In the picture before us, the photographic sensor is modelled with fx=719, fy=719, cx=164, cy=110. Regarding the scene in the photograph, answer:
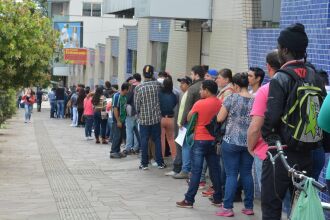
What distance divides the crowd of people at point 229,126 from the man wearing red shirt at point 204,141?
13 mm

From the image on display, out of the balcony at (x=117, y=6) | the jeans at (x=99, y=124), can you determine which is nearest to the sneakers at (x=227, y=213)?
the jeans at (x=99, y=124)

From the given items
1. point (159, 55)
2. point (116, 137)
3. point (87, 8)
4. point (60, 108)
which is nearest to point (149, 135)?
point (116, 137)

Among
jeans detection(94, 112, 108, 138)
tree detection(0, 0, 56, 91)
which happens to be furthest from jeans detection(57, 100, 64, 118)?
tree detection(0, 0, 56, 91)

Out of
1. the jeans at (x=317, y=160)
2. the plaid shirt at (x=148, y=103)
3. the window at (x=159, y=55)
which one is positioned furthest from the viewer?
the window at (x=159, y=55)

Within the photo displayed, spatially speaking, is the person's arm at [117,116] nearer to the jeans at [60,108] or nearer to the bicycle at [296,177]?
the bicycle at [296,177]

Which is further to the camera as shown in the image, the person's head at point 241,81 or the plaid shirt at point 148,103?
the plaid shirt at point 148,103

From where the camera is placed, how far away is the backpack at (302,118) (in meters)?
5.64

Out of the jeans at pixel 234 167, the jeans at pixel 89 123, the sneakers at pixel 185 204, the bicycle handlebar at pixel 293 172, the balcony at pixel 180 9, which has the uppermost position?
the balcony at pixel 180 9

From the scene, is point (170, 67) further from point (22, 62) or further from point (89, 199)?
point (89, 199)

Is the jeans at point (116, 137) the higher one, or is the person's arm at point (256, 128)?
the person's arm at point (256, 128)

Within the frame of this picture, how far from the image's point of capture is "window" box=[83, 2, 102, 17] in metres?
67.1

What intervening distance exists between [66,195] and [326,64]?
458cm

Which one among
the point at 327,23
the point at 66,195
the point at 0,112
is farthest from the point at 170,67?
the point at 327,23

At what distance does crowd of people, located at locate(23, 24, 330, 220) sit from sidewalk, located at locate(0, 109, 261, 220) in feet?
1.22
